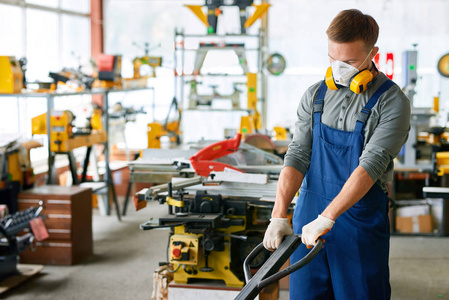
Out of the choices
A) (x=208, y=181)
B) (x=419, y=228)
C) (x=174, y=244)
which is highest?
(x=208, y=181)

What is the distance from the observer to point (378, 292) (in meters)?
2.04

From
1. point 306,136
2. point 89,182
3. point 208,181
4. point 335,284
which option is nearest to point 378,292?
point 335,284

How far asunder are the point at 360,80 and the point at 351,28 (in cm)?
18

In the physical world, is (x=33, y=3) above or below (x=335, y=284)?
above

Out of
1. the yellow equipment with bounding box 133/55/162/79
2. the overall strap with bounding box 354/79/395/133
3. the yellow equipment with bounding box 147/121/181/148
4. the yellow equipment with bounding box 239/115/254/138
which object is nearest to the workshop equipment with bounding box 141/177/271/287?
the overall strap with bounding box 354/79/395/133

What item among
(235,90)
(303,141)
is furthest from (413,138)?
(303,141)

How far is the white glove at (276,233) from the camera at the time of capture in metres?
1.97

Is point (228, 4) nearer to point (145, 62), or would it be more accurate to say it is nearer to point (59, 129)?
point (145, 62)

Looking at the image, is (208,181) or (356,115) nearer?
(356,115)

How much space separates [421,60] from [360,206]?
6.30m

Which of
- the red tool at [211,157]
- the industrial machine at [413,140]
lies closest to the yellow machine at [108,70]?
the red tool at [211,157]

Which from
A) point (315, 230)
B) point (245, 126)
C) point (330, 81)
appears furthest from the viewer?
point (245, 126)

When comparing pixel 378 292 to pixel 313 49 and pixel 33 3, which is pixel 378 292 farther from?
pixel 313 49

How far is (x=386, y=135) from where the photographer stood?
6.41 feet
